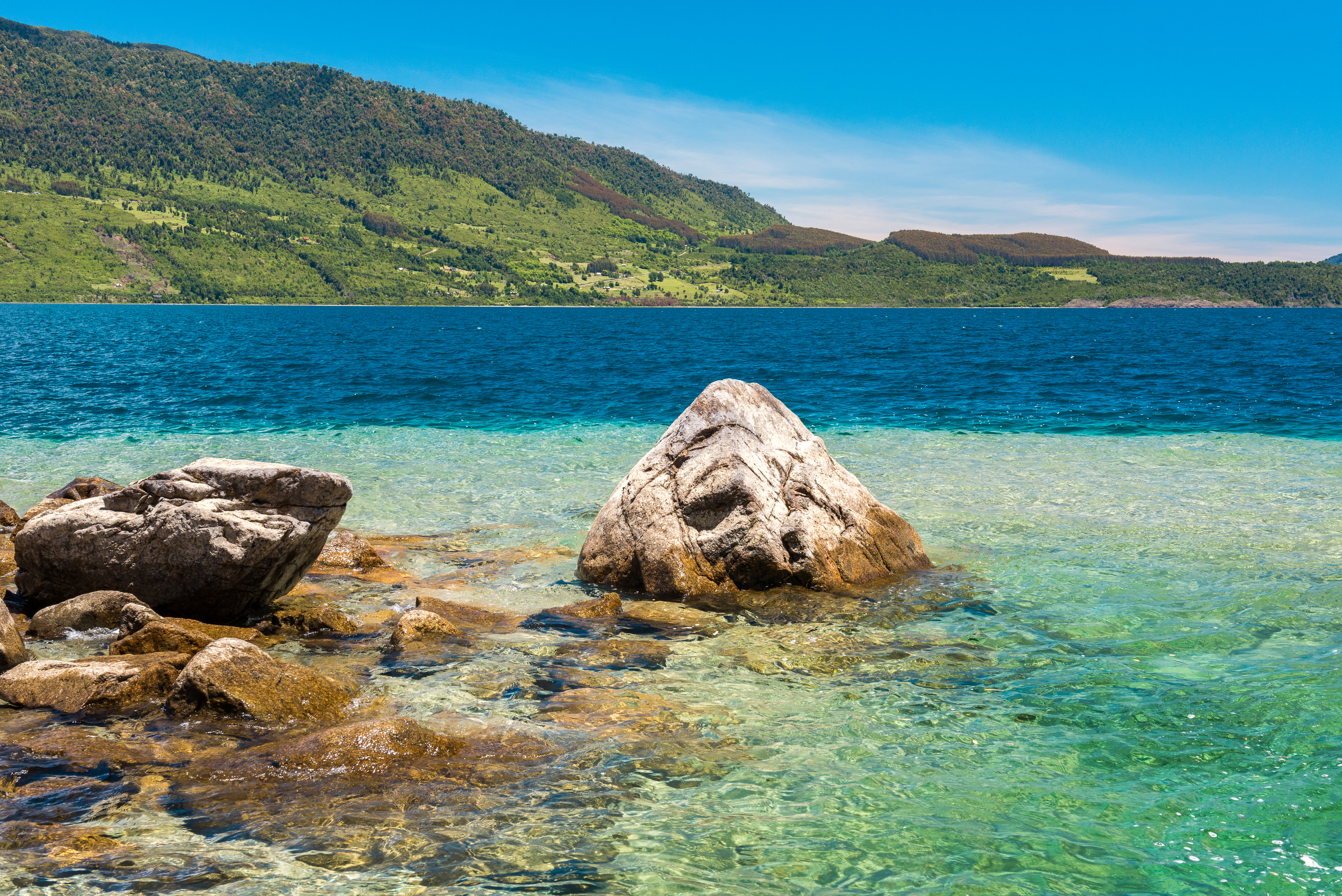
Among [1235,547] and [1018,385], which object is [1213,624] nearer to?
[1235,547]

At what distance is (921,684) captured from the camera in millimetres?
8375

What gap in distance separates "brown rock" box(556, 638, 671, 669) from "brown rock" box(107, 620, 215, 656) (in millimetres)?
3873

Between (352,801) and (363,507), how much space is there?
42.4 feet

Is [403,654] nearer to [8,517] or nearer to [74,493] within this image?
[74,493]

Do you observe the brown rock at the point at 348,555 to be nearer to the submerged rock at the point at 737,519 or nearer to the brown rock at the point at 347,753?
the submerged rock at the point at 737,519

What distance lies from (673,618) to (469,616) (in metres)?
2.62

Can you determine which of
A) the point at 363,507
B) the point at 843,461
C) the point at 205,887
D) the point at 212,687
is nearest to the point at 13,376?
the point at 363,507

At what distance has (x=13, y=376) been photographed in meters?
44.3

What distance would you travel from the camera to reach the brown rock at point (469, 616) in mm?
10266

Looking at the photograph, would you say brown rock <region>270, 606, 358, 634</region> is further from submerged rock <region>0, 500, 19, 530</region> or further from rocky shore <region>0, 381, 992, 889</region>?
submerged rock <region>0, 500, 19, 530</region>

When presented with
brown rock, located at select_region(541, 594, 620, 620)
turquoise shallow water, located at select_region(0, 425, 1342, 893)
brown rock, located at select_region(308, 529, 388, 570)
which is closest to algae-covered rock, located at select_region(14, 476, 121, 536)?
brown rock, located at select_region(308, 529, 388, 570)

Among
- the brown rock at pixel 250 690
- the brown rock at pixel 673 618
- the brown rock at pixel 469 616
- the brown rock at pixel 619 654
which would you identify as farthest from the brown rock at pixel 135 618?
the brown rock at pixel 673 618

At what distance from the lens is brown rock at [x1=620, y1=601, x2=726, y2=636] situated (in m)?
10.3

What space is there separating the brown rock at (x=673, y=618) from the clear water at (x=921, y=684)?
1.63ft
